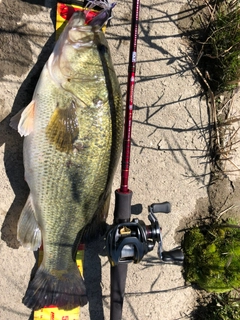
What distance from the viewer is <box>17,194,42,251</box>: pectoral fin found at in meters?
2.08

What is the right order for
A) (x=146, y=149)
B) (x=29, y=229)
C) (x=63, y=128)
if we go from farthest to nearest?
(x=146, y=149)
(x=29, y=229)
(x=63, y=128)

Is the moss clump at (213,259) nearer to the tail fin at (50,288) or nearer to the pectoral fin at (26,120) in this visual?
the tail fin at (50,288)

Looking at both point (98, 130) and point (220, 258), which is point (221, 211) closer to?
point (220, 258)

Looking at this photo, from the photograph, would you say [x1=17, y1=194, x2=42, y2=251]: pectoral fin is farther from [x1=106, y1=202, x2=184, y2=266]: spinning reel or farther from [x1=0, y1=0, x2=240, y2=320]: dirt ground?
[x1=106, y1=202, x2=184, y2=266]: spinning reel

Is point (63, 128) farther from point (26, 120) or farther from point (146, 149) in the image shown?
point (146, 149)

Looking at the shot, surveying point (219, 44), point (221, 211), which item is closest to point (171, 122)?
point (219, 44)

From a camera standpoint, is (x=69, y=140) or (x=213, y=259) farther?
(x=213, y=259)

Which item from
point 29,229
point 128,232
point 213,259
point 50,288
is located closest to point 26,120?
point 29,229

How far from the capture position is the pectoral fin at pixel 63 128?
1.89 metres

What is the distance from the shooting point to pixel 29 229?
6.88 feet

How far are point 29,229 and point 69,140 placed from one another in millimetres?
644

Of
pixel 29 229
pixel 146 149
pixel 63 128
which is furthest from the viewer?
pixel 146 149

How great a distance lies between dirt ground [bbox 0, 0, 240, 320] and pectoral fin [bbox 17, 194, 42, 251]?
0.54ft

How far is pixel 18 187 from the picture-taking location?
2230 millimetres
